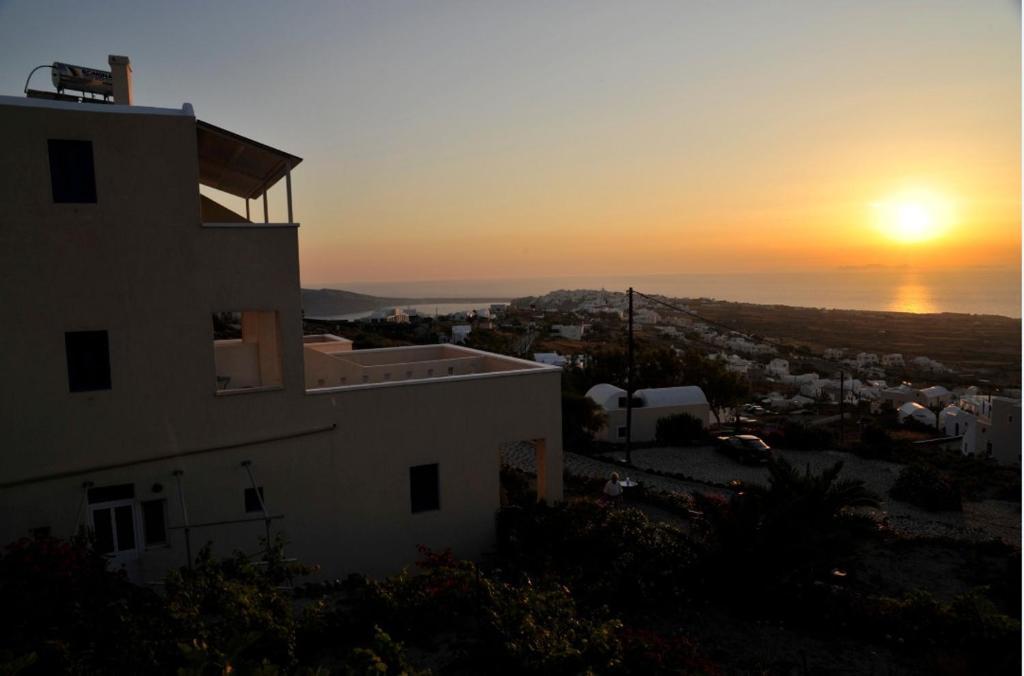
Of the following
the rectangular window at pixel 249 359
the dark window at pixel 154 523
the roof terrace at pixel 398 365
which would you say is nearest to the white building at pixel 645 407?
the roof terrace at pixel 398 365

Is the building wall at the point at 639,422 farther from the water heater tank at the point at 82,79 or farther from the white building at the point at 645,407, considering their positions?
the water heater tank at the point at 82,79

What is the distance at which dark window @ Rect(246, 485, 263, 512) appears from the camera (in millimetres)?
10492

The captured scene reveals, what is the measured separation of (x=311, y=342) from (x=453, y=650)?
431 inches

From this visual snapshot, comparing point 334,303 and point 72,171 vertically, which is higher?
point 72,171

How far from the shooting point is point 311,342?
55.4ft

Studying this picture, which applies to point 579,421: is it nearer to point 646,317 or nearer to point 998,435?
point 998,435

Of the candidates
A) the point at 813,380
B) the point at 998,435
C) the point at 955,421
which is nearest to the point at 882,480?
the point at 998,435

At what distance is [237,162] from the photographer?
433 inches

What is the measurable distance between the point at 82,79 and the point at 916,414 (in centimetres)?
4786

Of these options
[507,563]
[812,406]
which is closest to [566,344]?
Result: [812,406]

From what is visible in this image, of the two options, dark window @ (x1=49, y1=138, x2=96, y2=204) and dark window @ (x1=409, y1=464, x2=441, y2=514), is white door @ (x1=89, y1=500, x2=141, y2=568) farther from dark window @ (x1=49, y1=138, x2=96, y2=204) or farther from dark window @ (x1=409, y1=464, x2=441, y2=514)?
dark window @ (x1=49, y1=138, x2=96, y2=204)

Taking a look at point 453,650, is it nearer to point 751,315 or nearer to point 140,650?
point 140,650

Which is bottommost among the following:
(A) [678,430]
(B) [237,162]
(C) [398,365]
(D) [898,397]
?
(D) [898,397]

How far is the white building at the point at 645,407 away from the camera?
98.3 ft
